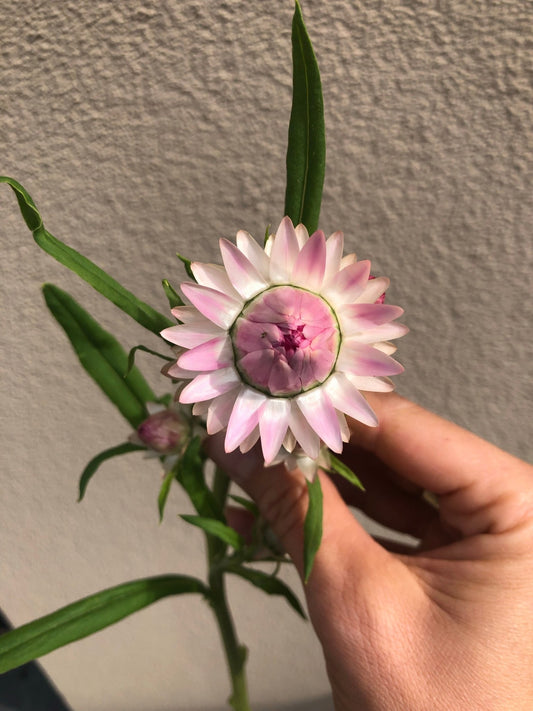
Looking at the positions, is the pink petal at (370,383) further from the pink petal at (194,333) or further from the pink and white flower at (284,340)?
the pink petal at (194,333)

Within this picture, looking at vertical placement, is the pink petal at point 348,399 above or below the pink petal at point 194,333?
below

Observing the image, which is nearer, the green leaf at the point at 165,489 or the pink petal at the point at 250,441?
the pink petal at the point at 250,441

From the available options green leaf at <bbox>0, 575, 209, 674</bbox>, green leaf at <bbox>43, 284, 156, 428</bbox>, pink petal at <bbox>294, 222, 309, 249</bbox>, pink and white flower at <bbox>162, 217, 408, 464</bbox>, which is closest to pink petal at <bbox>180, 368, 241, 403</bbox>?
pink and white flower at <bbox>162, 217, 408, 464</bbox>

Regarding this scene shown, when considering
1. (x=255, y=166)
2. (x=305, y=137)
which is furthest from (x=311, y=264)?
(x=255, y=166)

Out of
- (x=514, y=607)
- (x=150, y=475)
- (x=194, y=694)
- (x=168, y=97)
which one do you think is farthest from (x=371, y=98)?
(x=194, y=694)

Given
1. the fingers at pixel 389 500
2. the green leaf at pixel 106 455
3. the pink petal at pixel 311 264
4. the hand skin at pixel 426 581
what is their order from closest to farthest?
1. the pink petal at pixel 311 264
2. the hand skin at pixel 426 581
3. the green leaf at pixel 106 455
4. the fingers at pixel 389 500

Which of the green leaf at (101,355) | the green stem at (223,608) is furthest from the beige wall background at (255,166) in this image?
the green stem at (223,608)

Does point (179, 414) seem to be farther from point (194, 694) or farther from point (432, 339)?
point (194, 694)
